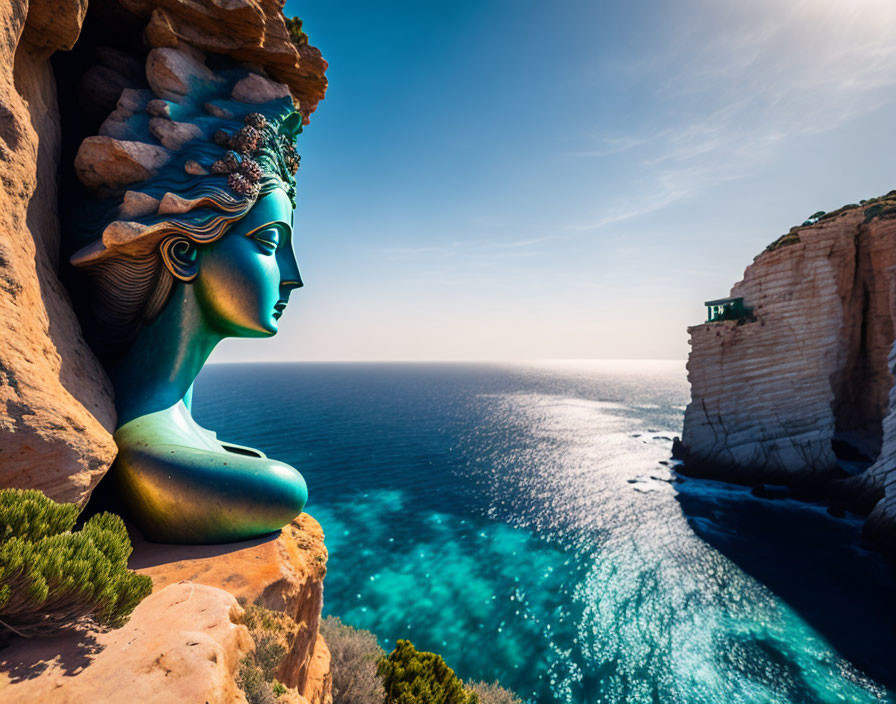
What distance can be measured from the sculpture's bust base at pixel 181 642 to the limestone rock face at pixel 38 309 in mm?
1581

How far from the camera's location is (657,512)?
25.7 metres

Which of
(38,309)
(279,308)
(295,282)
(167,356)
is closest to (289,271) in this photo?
(295,282)

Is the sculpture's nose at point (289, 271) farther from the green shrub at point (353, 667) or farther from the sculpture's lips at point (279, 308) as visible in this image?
the green shrub at point (353, 667)

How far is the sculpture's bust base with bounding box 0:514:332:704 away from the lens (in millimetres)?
2418

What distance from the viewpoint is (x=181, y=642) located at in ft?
9.37

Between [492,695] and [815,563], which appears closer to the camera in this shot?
[492,695]

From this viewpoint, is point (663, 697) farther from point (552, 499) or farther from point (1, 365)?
point (1, 365)

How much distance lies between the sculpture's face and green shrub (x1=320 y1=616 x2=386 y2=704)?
7.18 meters

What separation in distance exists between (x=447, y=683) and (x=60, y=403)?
10092 mm

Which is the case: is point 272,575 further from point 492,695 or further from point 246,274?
point 492,695

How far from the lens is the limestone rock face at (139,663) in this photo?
236 cm

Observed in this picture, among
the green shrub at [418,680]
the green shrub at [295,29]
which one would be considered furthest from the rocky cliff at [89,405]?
the green shrub at [418,680]

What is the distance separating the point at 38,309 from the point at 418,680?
33.6 feet

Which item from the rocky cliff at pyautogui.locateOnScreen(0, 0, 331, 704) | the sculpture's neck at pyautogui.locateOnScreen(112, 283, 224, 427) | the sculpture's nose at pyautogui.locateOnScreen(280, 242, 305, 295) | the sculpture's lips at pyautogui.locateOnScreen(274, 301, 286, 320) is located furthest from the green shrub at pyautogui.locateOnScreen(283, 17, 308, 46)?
the sculpture's neck at pyautogui.locateOnScreen(112, 283, 224, 427)
